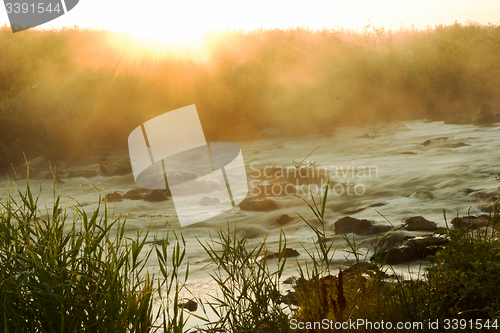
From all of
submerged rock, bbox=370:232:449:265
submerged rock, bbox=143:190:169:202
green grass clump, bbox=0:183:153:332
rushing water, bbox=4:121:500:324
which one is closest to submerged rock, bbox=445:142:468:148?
rushing water, bbox=4:121:500:324

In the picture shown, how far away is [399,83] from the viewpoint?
1697 centimetres

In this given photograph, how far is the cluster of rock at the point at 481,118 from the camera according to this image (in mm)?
14711

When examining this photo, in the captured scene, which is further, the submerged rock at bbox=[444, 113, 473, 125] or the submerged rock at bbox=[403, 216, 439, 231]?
the submerged rock at bbox=[444, 113, 473, 125]

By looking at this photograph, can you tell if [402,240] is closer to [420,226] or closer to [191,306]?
[420,226]

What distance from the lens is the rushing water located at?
23.3 feet

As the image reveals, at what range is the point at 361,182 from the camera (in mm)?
10266

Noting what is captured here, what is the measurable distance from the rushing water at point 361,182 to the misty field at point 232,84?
3.65ft

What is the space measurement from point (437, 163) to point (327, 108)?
551cm

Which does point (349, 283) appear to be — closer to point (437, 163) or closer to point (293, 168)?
point (293, 168)

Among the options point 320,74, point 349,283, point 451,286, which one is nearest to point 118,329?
point 349,283

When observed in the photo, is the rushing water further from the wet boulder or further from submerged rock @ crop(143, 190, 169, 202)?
the wet boulder

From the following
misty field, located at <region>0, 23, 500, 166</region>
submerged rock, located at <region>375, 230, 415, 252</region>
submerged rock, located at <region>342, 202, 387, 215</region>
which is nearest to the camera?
submerged rock, located at <region>375, 230, 415, 252</region>

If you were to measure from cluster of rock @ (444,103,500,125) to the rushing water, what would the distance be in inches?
17.6

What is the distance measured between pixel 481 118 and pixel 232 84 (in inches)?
312
